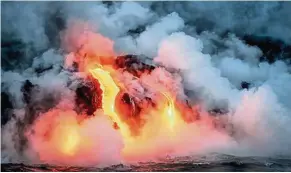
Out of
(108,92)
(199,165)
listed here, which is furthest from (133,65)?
(199,165)

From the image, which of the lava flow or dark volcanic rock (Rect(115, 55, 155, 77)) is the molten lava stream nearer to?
the lava flow

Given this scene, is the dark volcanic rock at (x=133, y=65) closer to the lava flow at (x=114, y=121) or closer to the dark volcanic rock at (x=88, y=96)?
the lava flow at (x=114, y=121)

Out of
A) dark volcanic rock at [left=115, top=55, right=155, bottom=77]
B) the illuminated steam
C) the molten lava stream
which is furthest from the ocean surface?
dark volcanic rock at [left=115, top=55, right=155, bottom=77]

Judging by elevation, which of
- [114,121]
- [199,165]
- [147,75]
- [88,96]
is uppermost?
[147,75]

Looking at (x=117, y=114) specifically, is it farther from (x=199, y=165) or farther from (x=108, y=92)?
(x=199, y=165)

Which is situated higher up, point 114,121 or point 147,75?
point 147,75

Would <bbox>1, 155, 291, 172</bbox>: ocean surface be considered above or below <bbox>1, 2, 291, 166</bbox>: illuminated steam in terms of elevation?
below

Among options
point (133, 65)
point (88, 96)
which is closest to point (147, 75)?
point (133, 65)

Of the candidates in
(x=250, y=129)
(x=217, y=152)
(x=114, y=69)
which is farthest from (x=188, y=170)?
(x=114, y=69)
